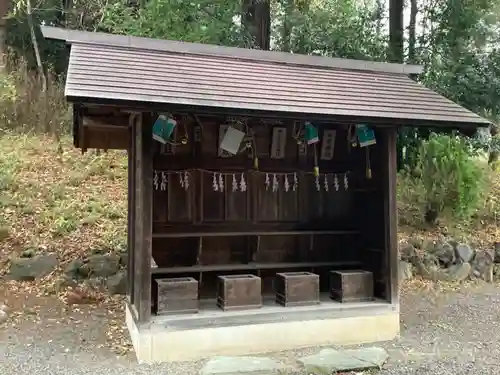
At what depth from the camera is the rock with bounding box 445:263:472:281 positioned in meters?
8.85

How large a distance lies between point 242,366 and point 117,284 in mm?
3348

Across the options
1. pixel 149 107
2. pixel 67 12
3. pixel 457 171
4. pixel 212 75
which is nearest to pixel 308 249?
pixel 212 75

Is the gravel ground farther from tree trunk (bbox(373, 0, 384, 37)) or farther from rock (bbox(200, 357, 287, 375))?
tree trunk (bbox(373, 0, 384, 37))

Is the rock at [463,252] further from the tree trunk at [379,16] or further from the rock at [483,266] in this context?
the tree trunk at [379,16]

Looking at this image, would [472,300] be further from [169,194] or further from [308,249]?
[169,194]

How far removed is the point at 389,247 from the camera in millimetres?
5551

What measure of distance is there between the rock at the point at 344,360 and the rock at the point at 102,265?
3682 millimetres

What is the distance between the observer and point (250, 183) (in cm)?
609

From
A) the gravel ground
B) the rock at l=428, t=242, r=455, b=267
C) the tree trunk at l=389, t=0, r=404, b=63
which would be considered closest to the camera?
the gravel ground

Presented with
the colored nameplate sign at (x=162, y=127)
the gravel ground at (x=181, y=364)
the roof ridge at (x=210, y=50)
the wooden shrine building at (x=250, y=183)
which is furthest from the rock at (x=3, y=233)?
the colored nameplate sign at (x=162, y=127)

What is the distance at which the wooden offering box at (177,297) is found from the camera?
16.0ft

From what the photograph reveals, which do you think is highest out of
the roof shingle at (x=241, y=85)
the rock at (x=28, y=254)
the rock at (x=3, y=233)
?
the roof shingle at (x=241, y=85)

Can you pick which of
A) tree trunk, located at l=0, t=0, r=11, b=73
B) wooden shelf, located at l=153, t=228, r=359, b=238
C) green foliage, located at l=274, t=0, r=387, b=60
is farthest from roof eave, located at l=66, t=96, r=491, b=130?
tree trunk, located at l=0, t=0, r=11, b=73

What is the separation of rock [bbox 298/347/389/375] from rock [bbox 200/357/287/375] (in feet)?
0.94
